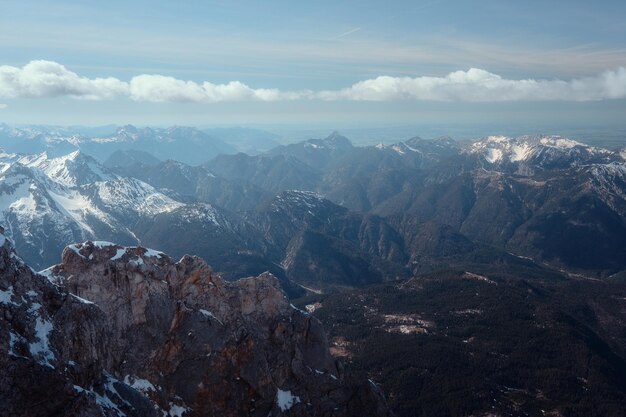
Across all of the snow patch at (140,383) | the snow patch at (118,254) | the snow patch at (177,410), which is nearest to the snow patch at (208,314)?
the snow patch at (140,383)

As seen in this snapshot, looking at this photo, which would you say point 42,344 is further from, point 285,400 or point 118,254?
point 285,400

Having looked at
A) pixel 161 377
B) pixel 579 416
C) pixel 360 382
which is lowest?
pixel 579 416

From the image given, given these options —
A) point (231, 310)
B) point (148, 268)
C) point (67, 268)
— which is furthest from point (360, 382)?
point (67, 268)

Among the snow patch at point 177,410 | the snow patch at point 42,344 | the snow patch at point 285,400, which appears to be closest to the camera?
the snow patch at point 42,344

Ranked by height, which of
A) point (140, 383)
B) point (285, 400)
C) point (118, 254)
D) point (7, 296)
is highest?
point (7, 296)

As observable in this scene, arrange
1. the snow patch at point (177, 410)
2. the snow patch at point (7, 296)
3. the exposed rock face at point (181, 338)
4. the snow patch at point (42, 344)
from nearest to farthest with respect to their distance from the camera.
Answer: the snow patch at point (42, 344) → the snow patch at point (7, 296) → the exposed rock face at point (181, 338) → the snow patch at point (177, 410)

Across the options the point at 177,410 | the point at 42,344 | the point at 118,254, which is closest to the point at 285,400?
the point at 177,410

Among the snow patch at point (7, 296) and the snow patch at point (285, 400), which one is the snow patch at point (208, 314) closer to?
the snow patch at point (285, 400)

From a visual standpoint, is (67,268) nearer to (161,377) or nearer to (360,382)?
(161,377)
